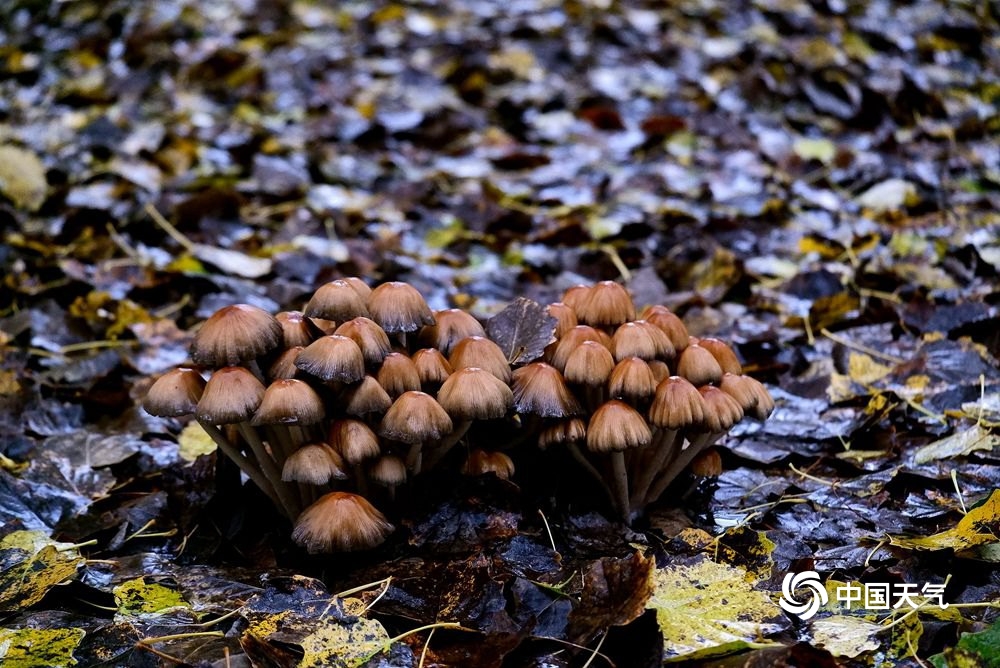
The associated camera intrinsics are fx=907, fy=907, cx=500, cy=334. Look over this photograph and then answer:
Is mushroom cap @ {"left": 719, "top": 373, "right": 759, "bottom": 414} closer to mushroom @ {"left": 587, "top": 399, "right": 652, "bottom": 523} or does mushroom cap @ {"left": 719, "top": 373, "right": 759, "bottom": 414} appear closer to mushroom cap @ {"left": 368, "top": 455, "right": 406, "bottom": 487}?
mushroom @ {"left": 587, "top": 399, "right": 652, "bottom": 523}

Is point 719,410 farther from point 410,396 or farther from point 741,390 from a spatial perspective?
point 410,396

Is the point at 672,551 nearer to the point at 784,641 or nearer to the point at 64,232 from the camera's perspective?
the point at 784,641

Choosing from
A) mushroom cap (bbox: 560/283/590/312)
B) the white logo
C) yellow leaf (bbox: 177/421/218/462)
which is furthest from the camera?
yellow leaf (bbox: 177/421/218/462)

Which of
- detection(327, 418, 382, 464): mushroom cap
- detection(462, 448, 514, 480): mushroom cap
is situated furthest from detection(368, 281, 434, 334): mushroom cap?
detection(462, 448, 514, 480): mushroom cap

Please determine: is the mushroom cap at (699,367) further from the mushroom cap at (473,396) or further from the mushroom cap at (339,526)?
the mushroom cap at (339,526)

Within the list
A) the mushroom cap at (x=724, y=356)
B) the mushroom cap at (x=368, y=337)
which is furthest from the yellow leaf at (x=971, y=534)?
the mushroom cap at (x=368, y=337)

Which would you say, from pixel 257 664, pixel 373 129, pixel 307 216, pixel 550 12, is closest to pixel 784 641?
pixel 257 664
